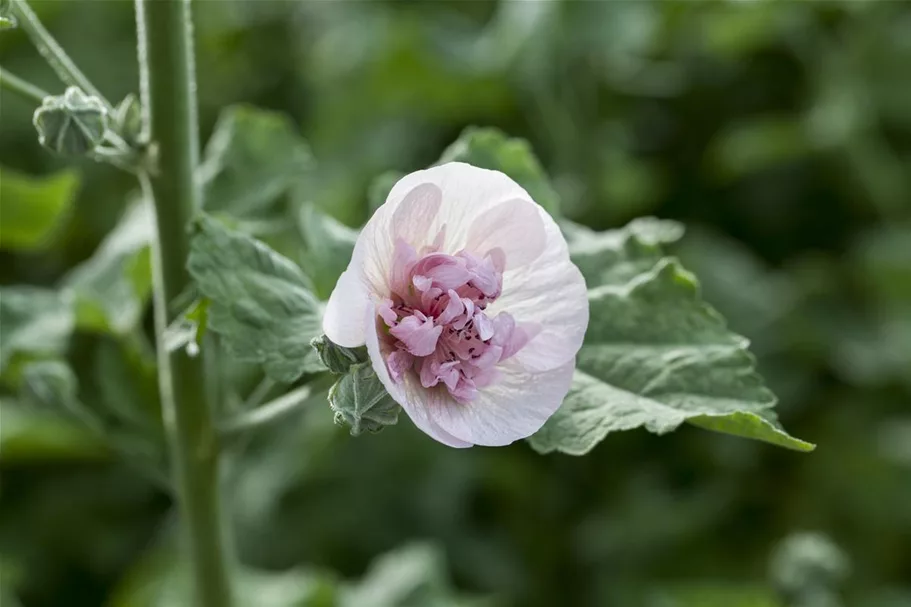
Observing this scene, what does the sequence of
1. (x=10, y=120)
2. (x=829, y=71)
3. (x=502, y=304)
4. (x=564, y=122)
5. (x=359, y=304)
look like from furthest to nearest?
(x=10, y=120) < (x=829, y=71) < (x=564, y=122) < (x=502, y=304) < (x=359, y=304)

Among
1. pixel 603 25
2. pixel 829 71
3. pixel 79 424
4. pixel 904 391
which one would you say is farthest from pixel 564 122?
pixel 79 424

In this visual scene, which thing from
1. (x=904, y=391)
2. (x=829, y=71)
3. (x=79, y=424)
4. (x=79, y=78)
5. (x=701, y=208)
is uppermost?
(x=79, y=78)

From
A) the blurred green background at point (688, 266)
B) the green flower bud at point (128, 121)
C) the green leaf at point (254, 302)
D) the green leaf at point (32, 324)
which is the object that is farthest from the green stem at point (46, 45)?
the blurred green background at point (688, 266)

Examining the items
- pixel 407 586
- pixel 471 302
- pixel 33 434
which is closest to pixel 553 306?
pixel 471 302

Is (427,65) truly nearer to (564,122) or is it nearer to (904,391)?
(564,122)

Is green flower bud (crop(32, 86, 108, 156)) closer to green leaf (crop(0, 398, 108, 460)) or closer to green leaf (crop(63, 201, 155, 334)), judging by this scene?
green leaf (crop(63, 201, 155, 334))

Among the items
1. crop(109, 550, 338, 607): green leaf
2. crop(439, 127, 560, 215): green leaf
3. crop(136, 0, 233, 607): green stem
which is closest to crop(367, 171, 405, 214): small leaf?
crop(439, 127, 560, 215): green leaf
